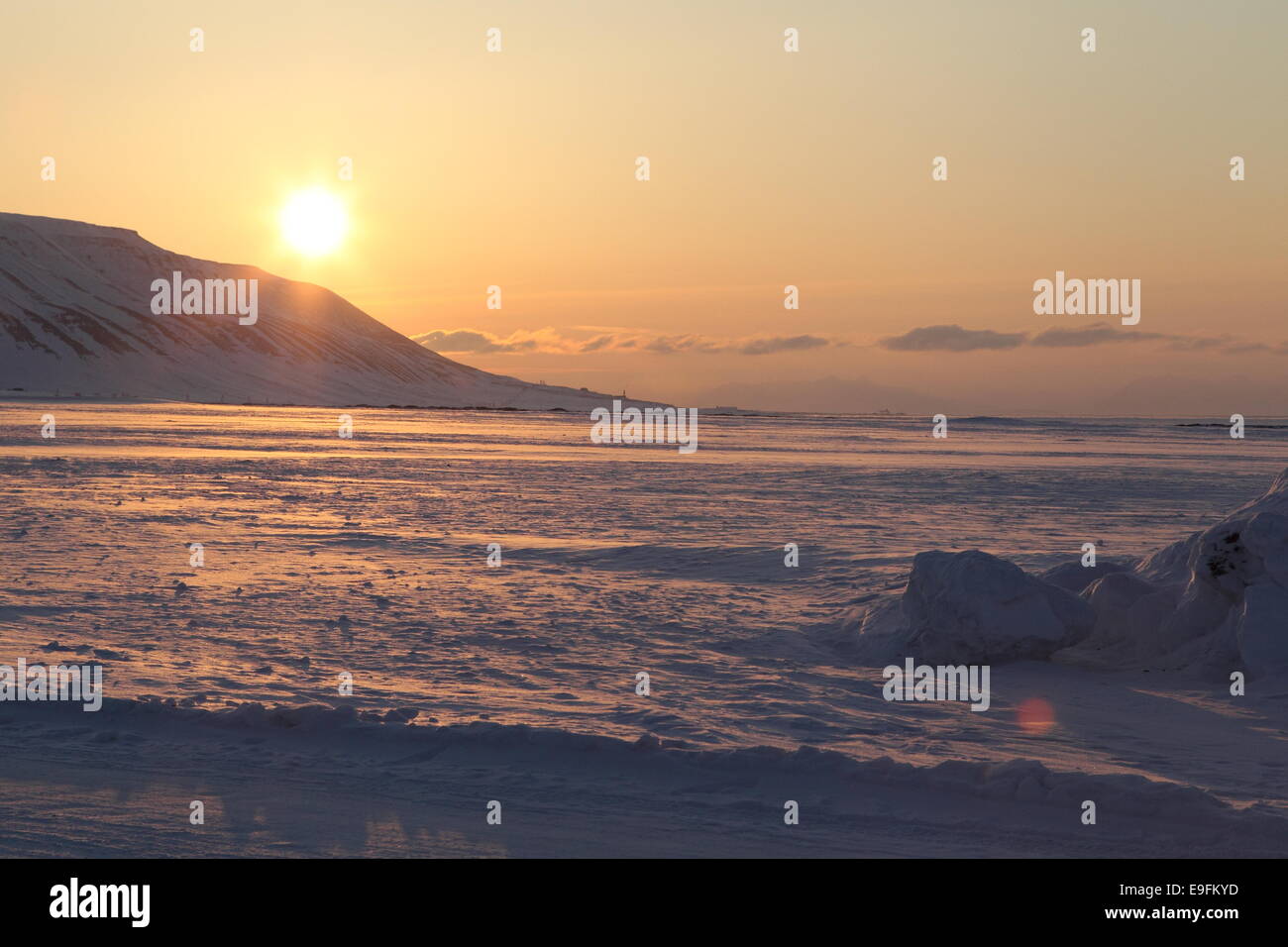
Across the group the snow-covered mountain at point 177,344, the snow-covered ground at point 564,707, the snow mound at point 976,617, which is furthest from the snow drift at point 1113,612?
the snow-covered mountain at point 177,344

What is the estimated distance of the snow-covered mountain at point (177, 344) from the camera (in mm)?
134750

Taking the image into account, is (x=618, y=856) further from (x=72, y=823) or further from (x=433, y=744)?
(x=72, y=823)

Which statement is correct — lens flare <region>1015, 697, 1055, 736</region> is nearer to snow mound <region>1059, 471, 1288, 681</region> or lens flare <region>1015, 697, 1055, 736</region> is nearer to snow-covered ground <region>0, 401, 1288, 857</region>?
snow-covered ground <region>0, 401, 1288, 857</region>

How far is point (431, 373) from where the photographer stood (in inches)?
7111

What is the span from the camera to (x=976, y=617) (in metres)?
8.03

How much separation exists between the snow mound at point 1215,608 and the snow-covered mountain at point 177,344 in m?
121

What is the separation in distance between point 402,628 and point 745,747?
3.83 meters

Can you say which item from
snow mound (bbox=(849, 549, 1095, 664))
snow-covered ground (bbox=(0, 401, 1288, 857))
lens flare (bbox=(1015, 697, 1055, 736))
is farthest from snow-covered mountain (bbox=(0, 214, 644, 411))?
lens flare (bbox=(1015, 697, 1055, 736))

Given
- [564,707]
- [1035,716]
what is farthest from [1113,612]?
[564,707]

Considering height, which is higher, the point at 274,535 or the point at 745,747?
the point at 274,535

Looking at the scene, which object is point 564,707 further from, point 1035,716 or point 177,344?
point 177,344

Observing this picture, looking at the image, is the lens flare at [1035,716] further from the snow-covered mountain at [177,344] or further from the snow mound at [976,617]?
the snow-covered mountain at [177,344]

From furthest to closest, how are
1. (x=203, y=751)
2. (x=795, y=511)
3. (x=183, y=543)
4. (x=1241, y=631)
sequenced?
(x=795, y=511)
(x=183, y=543)
(x=1241, y=631)
(x=203, y=751)
